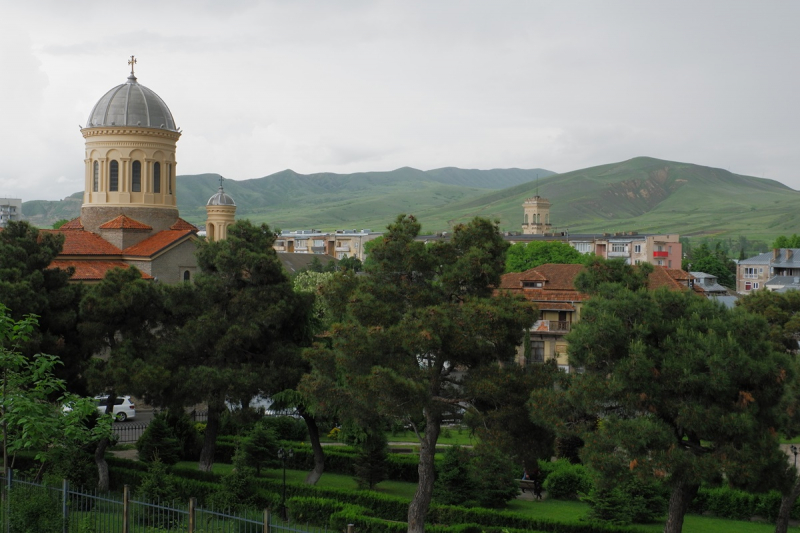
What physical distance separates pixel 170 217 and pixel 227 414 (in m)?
21.8

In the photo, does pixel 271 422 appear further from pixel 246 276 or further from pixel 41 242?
pixel 41 242

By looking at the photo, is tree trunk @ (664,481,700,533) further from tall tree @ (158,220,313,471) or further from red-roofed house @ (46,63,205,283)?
red-roofed house @ (46,63,205,283)

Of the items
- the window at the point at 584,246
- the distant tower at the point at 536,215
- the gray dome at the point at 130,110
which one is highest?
the distant tower at the point at 536,215

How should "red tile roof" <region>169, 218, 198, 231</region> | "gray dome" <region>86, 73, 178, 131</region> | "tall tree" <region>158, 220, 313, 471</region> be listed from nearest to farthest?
"tall tree" <region>158, 220, 313, 471</region>
"gray dome" <region>86, 73, 178, 131</region>
"red tile roof" <region>169, 218, 198, 231</region>

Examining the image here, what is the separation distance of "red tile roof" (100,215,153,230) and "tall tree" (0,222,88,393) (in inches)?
699

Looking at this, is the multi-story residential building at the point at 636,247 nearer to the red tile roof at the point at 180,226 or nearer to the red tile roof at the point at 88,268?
the red tile roof at the point at 180,226

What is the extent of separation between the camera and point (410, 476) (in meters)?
28.2

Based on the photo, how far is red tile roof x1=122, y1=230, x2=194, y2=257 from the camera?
43094 millimetres

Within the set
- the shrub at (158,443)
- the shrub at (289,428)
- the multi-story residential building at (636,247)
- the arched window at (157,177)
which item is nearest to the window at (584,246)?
the multi-story residential building at (636,247)

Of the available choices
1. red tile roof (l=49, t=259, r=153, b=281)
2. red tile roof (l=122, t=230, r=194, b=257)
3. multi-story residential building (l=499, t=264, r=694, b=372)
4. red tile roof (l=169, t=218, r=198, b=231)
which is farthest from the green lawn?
red tile roof (l=169, t=218, r=198, b=231)

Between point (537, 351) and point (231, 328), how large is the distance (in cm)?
2614

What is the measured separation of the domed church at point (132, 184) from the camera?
43750 millimetres

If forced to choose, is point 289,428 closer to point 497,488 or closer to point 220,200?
point 497,488

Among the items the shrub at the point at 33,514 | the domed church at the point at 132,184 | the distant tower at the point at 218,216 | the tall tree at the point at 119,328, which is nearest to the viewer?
the shrub at the point at 33,514
